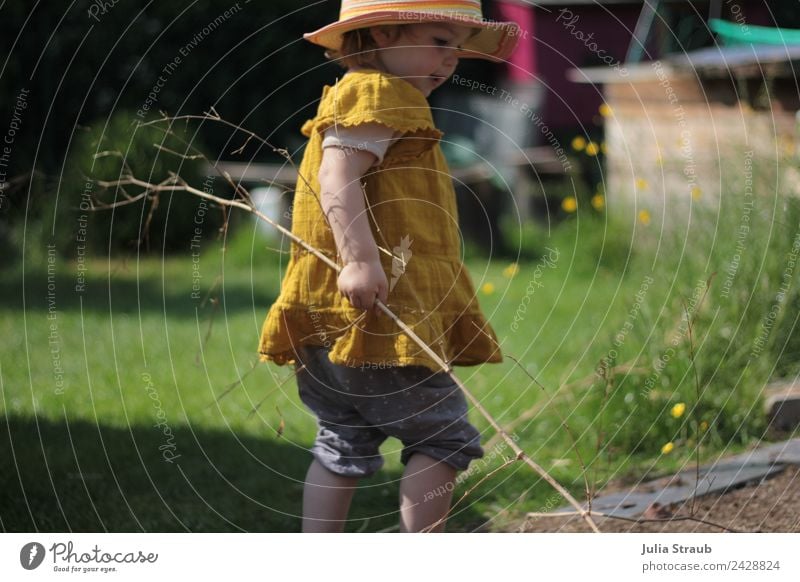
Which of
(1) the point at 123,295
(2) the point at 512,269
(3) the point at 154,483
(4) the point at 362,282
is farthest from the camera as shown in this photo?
(1) the point at 123,295

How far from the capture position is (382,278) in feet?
6.15

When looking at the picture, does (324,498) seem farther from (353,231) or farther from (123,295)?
(123,295)

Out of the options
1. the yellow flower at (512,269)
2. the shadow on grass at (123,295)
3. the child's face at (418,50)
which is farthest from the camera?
the shadow on grass at (123,295)

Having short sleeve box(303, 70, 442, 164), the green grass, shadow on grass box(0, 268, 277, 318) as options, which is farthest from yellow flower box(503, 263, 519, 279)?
shadow on grass box(0, 268, 277, 318)

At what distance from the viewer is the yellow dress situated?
75.3 inches

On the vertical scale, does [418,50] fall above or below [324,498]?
above

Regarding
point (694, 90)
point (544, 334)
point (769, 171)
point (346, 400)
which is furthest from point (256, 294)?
point (346, 400)

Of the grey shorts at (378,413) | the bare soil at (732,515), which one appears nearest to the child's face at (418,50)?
the grey shorts at (378,413)

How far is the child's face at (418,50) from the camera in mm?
1975

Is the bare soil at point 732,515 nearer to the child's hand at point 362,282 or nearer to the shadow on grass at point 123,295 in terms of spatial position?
the child's hand at point 362,282

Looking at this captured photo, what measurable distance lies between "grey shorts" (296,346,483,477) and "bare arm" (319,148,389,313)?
6.8 inches

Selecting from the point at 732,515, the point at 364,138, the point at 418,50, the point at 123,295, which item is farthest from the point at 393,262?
the point at 123,295

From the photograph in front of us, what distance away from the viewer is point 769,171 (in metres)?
3.27

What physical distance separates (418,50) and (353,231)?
367 mm
